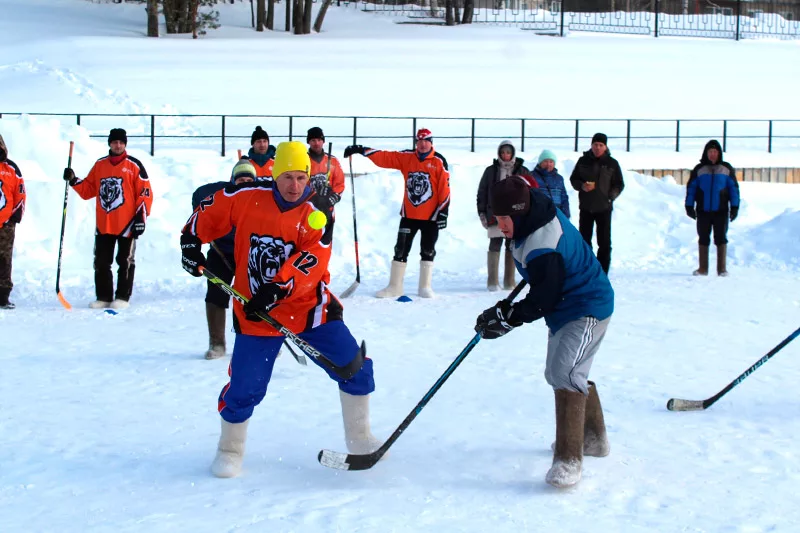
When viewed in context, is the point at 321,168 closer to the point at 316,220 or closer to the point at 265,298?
the point at 316,220

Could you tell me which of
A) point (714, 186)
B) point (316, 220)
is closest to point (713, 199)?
point (714, 186)

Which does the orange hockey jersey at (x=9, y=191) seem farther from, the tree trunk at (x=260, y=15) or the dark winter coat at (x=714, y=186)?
the tree trunk at (x=260, y=15)

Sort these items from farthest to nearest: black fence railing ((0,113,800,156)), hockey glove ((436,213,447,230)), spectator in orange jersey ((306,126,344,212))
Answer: black fence railing ((0,113,800,156)), hockey glove ((436,213,447,230)), spectator in orange jersey ((306,126,344,212))

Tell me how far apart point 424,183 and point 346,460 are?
5329 millimetres

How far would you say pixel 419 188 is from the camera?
379 inches

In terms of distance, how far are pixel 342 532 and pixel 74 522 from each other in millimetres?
1107

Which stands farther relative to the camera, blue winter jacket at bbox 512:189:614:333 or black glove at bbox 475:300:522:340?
black glove at bbox 475:300:522:340

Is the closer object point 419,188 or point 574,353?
point 574,353

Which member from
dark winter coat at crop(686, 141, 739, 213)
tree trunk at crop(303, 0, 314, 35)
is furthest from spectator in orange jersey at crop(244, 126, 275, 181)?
tree trunk at crop(303, 0, 314, 35)

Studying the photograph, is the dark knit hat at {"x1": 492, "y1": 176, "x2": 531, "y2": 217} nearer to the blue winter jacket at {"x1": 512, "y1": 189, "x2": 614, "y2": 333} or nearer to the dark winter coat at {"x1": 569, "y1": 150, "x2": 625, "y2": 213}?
the blue winter jacket at {"x1": 512, "y1": 189, "x2": 614, "y2": 333}

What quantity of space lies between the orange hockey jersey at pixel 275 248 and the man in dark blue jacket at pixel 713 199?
7129mm

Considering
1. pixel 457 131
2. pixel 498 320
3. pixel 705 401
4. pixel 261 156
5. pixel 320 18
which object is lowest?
pixel 705 401

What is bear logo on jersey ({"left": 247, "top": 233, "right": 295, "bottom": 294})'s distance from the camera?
461 cm

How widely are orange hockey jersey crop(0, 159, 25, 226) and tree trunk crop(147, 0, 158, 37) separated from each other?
2430 centimetres
